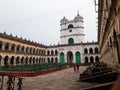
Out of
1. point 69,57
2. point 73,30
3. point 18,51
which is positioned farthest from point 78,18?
point 18,51

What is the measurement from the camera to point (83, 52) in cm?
5325

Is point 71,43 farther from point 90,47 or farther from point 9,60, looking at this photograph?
point 9,60

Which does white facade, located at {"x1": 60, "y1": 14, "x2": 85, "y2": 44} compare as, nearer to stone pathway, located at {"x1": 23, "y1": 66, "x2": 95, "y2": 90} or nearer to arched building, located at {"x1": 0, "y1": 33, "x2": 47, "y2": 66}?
arched building, located at {"x1": 0, "y1": 33, "x2": 47, "y2": 66}

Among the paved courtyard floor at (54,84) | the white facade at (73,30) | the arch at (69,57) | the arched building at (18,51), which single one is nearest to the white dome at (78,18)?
the white facade at (73,30)

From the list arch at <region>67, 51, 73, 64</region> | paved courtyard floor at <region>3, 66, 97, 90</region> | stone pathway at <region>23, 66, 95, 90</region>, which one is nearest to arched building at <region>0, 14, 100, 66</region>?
arch at <region>67, 51, 73, 64</region>

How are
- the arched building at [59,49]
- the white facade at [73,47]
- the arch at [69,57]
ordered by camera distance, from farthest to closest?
the arch at [69,57] < the white facade at [73,47] < the arched building at [59,49]

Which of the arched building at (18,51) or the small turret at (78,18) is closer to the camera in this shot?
the arched building at (18,51)

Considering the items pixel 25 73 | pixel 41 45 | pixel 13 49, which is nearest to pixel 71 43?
pixel 41 45

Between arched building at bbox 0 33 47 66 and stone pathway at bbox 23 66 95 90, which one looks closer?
stone pathway at bbox 23 66 95 90

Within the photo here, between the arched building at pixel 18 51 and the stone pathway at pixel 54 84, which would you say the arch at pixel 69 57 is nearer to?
the arched building at pixel 18 51

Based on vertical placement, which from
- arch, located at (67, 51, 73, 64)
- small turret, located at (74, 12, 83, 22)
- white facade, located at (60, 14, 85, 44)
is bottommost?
arch, located at (67, 51, 73, 64)

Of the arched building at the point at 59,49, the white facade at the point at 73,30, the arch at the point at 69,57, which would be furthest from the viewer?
the white facade at the point at 73,30

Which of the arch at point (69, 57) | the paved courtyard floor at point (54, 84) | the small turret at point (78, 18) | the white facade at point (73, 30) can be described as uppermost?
the small turret at point (78, 18)

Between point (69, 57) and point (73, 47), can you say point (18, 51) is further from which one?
point (69, 57)
